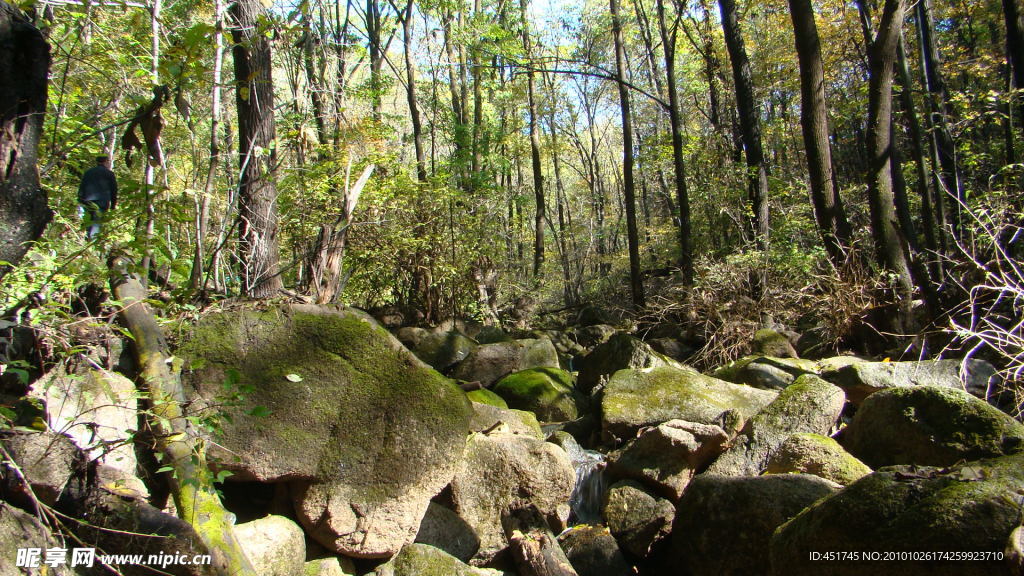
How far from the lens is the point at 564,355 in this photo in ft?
43.0

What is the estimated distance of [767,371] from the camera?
812cm

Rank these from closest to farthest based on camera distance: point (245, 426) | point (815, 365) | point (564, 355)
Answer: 1. point (245, 426)
2. point (815, 365)
3. point (564, 355)

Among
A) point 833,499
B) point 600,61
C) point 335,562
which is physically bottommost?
point 335,562

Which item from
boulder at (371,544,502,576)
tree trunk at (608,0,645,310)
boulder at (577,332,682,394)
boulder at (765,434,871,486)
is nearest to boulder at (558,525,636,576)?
boulder at (371,544,502,576)

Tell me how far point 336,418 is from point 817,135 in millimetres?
8235

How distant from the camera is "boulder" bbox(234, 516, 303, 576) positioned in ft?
13.0

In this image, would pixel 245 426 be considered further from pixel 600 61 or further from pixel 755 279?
pixel 600 61

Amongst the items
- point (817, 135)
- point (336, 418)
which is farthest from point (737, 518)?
point (817, 135)

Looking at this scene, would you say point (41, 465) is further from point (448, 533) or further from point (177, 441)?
point (448, 533)

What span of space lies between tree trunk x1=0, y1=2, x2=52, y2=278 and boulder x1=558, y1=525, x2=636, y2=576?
14.4 ft

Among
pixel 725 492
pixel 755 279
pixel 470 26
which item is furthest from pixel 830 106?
pixel 725 492

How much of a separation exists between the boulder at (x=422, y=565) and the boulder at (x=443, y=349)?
18.7ft

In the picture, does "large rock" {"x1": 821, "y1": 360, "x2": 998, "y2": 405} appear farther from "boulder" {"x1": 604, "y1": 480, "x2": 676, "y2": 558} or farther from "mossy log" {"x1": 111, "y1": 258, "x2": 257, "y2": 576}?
"mossy log" {"x1": 111, "y1": 258, "x2": 257, "y2": 576}

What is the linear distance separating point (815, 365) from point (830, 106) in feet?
39.7
